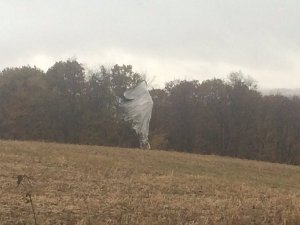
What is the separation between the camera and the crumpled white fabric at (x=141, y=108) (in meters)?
51.0

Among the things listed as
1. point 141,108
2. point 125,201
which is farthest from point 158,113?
point 125,201

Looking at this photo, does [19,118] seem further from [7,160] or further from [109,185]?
[109,185]

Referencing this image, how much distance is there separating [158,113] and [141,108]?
54.0 ft

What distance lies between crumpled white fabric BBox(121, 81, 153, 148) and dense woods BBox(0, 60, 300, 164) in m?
4.93

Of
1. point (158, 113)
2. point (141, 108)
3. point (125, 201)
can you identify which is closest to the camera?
point (125, 201)

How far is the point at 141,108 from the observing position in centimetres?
5156

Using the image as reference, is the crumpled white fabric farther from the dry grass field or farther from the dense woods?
the dry grass field

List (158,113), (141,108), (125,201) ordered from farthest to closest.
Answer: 1. (158,113)
2. (141,108)
3. (125,201)

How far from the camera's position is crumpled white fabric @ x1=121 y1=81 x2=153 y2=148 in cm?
5097

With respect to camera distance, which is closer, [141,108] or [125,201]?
[125,201]

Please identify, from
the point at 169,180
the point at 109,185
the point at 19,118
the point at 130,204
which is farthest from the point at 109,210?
the point at 19,118

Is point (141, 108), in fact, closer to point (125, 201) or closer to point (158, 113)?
point (158, 113)

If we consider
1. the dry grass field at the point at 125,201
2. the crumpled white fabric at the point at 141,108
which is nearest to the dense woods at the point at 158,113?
the crumpled white fabric at the point at 141,108

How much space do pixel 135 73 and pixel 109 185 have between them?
5170 centimetres
